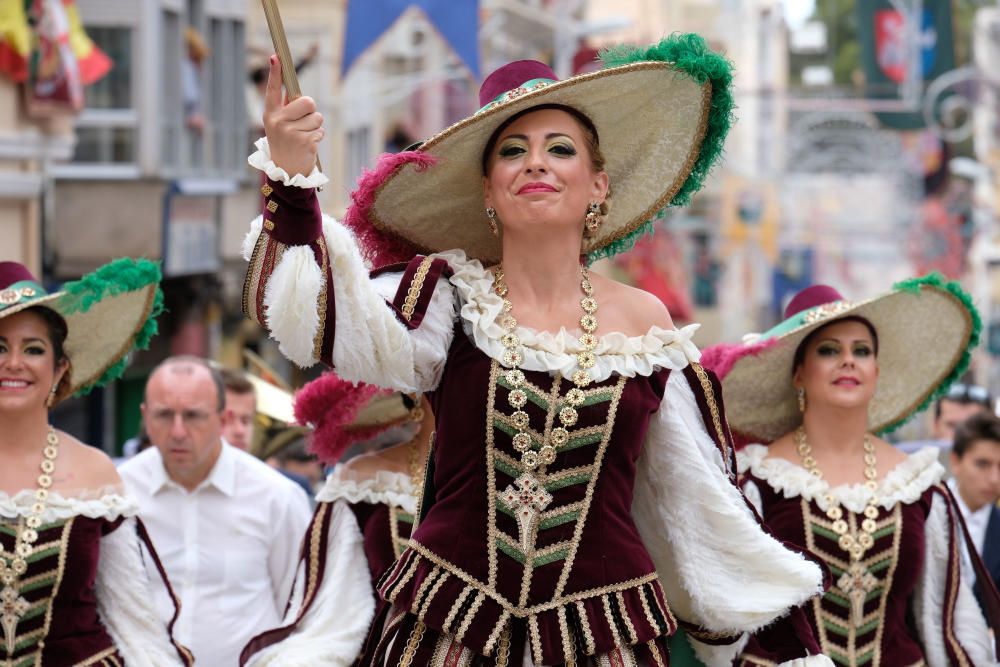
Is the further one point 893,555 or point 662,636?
point 893,555

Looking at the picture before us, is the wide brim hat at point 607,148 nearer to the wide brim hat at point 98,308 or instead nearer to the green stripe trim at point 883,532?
the wide brim hat at point 98,308

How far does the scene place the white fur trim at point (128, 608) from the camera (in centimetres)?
543

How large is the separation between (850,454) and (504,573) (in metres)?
2.36

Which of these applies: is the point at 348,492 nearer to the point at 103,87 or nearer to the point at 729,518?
the point at 729,518

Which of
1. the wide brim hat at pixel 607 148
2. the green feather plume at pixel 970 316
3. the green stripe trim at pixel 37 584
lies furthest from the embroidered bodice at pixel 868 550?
the green stripe trim at pixel 37 584

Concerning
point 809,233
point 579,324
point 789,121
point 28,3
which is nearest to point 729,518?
point 579,324

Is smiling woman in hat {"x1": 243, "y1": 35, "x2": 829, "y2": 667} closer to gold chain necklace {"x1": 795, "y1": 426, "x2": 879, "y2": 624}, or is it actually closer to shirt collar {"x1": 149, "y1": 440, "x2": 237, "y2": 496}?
gold chain necklace {"x1": 795, "y1": 426, "x2": 879, "y2": 624}

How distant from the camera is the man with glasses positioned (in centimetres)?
688

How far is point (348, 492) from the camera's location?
606 cm

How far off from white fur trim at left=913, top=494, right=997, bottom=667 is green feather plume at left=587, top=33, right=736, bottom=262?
190cm

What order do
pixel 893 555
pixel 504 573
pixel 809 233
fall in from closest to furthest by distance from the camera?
pixel 504 573 → pixel 893 555 → pixel 809 233

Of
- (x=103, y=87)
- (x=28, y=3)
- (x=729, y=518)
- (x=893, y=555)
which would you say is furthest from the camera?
(x=103, y=87)

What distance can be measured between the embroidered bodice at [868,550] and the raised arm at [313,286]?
7.06ft

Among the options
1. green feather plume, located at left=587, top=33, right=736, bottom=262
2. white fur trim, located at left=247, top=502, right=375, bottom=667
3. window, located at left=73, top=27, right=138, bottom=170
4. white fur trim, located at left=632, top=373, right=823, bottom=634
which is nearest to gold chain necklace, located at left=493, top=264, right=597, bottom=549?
white fur trim, located at left=632, top=373, right=823, bottom=634
